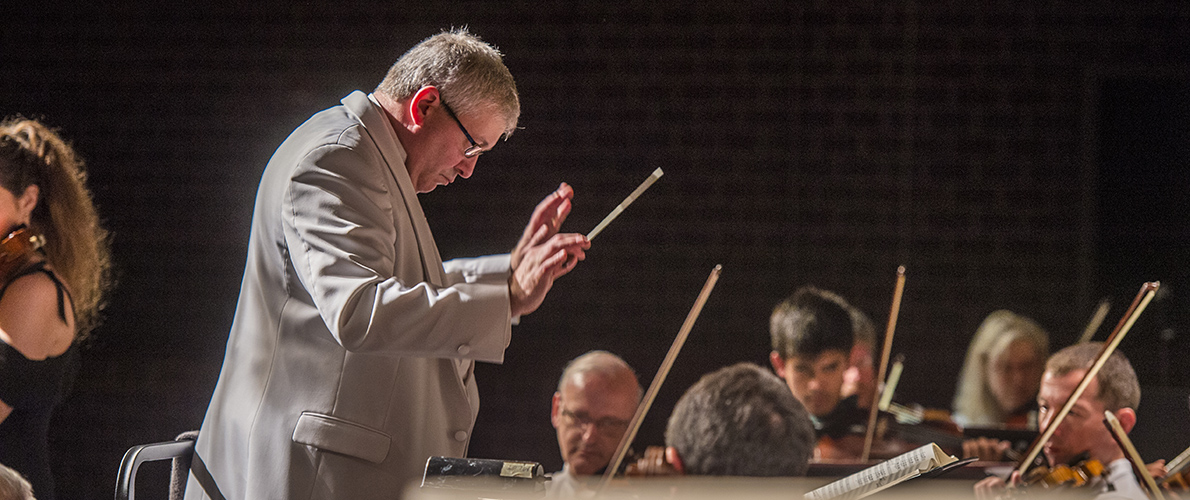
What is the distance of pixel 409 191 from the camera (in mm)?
1507

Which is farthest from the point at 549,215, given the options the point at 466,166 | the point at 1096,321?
the point at 1096,321

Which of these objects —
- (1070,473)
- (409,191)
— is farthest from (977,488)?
(409,191)

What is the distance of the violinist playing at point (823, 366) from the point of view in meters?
3.17

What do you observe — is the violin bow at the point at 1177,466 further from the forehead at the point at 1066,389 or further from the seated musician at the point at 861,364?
the seated musician at the point at 861,364

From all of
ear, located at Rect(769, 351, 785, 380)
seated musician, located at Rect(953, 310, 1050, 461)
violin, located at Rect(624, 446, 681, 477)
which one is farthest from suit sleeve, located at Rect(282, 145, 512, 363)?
seated musician, located at Rect(953, 310, 1050, 461)

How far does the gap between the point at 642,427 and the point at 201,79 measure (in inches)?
75.0

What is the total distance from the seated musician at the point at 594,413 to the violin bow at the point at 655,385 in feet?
0.09

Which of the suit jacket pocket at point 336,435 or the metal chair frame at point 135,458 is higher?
the suit jacket pocket at point 336,435

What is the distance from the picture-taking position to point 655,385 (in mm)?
3207

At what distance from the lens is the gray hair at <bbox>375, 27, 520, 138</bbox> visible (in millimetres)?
1549

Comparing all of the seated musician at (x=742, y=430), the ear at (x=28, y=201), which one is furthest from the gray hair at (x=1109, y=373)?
the ear at (x=28, y=201)

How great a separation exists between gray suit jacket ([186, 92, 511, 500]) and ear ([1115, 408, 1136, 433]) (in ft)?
5.86

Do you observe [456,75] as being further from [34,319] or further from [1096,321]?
[1096,321]

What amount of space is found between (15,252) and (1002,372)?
9.95 feet
